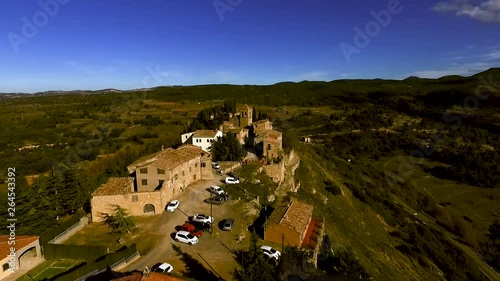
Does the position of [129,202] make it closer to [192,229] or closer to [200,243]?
[192,229]

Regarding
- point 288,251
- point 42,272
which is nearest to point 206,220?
point 288,251

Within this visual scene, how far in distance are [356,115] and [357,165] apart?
68912 millimetres

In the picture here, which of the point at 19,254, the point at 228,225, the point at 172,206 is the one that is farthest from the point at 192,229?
the point at 19,254

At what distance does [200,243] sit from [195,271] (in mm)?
4762

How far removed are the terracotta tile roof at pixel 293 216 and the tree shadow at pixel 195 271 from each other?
9.42m

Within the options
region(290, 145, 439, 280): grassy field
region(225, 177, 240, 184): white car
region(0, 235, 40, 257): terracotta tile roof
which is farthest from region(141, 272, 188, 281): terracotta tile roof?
region(225, 177, 240, 184): white car

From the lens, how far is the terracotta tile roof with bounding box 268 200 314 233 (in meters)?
37.6

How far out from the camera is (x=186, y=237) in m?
35.5

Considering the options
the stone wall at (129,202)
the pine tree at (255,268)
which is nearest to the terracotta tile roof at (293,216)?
the pine tree at (255,268)

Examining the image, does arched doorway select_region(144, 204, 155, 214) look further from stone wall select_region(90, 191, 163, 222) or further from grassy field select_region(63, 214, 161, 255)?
grassy field select_region(63, 214, 161, 255)

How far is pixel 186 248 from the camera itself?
34.8 meters

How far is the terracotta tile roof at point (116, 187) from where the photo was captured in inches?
1647

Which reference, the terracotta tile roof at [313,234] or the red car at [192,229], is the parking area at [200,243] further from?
the terracotta tile roof at [313,234]

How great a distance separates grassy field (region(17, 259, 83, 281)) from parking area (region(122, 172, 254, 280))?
6276 millimetres
